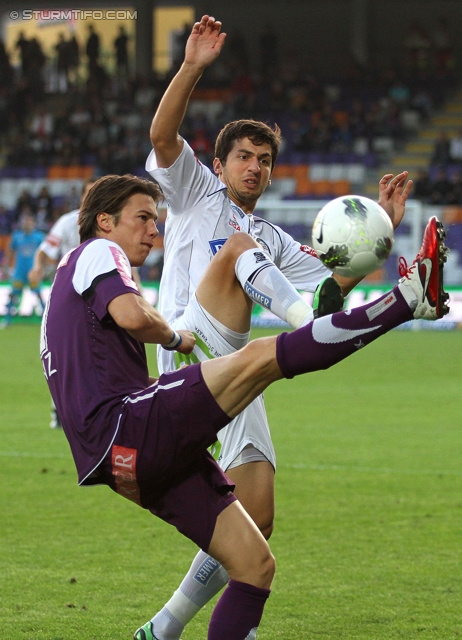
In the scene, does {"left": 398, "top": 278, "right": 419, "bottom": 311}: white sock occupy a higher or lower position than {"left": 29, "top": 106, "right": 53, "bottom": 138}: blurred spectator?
higher

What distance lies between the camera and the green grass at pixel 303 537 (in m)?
4.67

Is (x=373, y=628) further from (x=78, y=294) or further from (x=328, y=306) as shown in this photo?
(x=78, y=294)

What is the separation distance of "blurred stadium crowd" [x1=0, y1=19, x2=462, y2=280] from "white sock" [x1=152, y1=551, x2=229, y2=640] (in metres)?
21.4

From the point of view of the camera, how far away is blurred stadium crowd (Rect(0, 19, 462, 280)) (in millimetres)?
27891

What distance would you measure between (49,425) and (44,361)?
22.1ft

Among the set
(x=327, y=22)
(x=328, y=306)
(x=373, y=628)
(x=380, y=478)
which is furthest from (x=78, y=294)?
(x=327, y=22)

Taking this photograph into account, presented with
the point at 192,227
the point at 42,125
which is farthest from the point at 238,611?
the point at 42,125

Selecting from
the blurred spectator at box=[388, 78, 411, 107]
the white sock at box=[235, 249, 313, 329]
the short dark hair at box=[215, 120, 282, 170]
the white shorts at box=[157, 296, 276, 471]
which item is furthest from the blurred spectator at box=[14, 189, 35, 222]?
the white sock at box=[235, 249, 313, 329]

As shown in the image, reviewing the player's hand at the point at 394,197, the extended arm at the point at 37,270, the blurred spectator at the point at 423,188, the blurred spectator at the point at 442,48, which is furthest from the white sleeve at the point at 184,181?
the blurred spectator at the point at 442,48

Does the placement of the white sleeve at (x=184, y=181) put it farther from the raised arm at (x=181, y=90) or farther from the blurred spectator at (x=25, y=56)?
the blurred spectator at (x=25, y=56)

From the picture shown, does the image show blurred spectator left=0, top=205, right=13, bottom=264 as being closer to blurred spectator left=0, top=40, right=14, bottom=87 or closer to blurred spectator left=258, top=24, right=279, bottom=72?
blurred spectator left=0, top=40, right=14, bottom=87

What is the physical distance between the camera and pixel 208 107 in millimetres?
31062

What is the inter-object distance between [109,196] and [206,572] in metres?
1.63

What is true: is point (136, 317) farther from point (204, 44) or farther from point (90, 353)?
point (204, 44)
